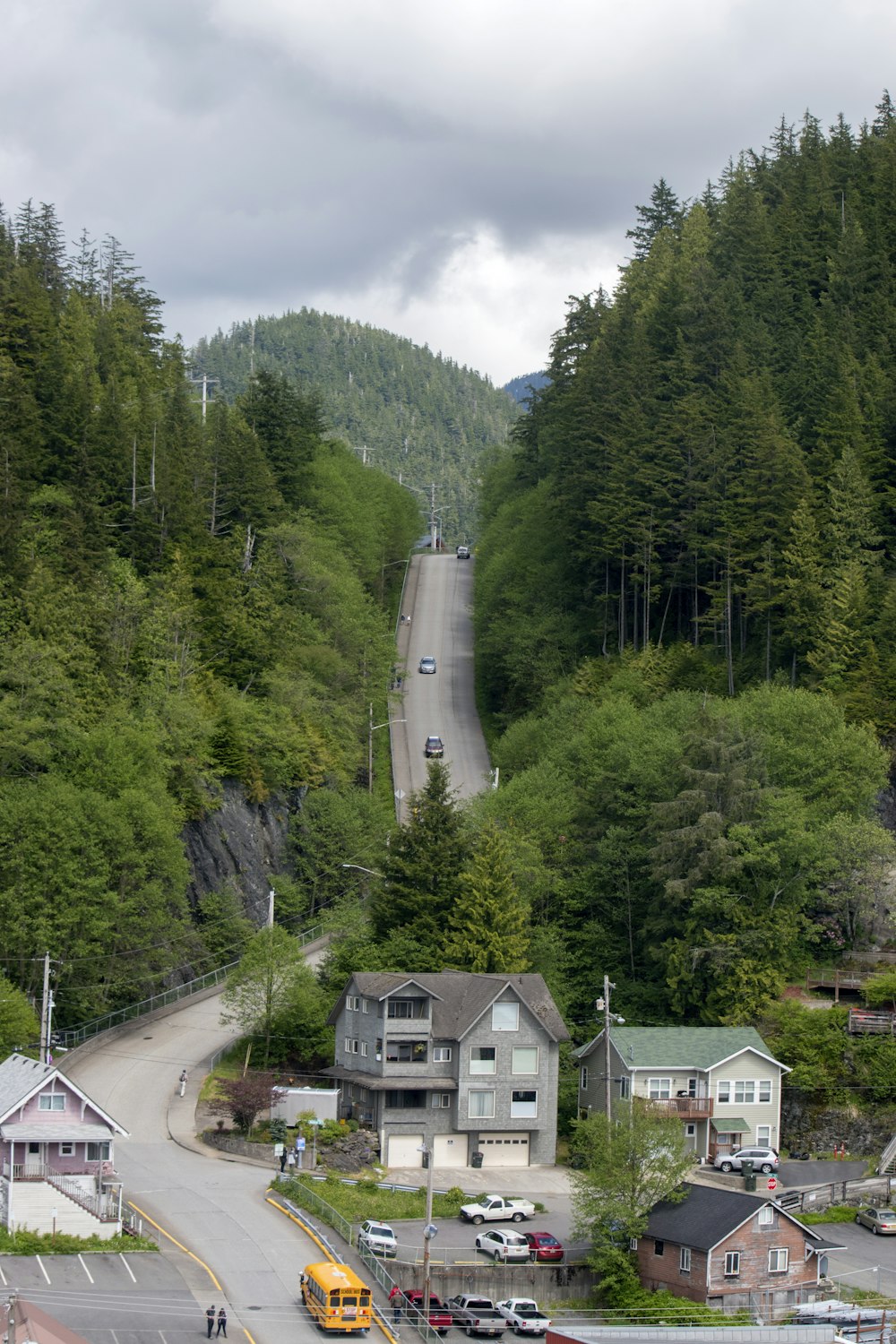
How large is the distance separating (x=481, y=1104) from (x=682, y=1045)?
7926 millimetres

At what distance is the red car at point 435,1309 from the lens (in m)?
48.8

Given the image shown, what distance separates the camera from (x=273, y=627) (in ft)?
349

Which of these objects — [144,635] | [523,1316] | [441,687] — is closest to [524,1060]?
[523,1316]

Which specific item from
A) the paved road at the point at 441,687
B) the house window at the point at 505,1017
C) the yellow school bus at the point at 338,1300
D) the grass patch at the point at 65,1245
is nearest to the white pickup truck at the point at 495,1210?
the house window at the point at 505,1017

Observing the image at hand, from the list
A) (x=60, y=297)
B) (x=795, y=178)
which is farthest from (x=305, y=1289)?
(x=795, y=178)

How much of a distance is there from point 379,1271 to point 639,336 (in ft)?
263

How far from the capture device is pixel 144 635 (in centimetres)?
9412

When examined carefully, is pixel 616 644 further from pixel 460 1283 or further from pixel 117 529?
pixel 460 1283

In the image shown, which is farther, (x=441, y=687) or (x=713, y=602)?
(x=441, y=687)

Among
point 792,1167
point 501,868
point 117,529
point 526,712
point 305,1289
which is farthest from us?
point 526,712

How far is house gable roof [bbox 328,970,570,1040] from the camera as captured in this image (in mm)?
66312

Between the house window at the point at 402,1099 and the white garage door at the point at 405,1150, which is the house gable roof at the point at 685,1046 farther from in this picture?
the white garage door at the point at 405,1150

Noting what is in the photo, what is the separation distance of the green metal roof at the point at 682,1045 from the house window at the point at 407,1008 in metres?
7.64

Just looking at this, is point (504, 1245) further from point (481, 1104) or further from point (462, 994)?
point (462, 994)
